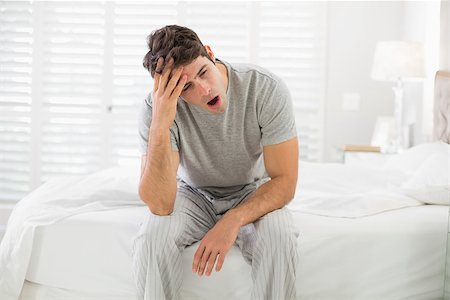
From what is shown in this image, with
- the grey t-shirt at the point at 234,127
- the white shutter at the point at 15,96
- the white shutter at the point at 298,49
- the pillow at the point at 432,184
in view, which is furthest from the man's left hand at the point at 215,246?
the white shutter at the point at 15,96

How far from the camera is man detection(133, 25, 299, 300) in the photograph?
5.37ft

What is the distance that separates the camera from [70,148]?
4547mm

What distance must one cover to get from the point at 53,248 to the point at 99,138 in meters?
2.65

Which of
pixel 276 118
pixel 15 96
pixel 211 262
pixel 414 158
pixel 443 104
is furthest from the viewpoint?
pixel 15 96

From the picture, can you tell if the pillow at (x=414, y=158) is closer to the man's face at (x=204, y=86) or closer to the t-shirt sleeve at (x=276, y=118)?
the t-shirt sleeve at (x=276, y=118)

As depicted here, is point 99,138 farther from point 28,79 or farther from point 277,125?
point 277,125

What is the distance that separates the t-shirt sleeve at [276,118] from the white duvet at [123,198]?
347 millimetres

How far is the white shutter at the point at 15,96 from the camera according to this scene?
450 cm

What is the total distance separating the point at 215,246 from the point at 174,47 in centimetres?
55

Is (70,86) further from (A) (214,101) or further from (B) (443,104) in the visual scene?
(B) (443,104)

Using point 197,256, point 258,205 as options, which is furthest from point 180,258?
point 258,205

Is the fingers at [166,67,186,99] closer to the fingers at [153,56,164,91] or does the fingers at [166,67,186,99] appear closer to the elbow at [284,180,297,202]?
the fingers at [153,56,164,91]

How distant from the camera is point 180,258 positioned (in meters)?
1.68

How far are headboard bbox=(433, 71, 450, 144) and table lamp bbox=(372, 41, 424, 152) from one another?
4.81ft
